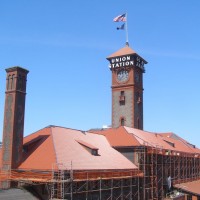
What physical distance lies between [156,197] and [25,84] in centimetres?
2479

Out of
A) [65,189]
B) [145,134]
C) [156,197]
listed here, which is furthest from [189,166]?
[65,189]

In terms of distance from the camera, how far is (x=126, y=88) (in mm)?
62594

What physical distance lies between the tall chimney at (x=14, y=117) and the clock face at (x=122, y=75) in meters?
27.4

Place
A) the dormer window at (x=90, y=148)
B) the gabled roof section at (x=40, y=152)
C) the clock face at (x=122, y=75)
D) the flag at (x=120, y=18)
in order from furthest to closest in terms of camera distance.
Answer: the clock face at (x=122, y=75), the flag at (x=120, y=18), the dormer window at (x=90, y=148), the gabled roof section at (x=40, y=152)

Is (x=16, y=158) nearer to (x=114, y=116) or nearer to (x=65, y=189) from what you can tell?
(x=65, y=189)

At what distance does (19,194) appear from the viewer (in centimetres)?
3259

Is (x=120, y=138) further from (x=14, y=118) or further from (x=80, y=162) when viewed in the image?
(x=14, y=118)

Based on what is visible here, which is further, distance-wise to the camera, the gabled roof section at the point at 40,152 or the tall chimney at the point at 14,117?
the tall chimney at the point at 14,117

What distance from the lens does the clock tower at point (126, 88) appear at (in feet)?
201

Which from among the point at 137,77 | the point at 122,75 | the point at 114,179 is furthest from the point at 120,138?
the point at 137,77

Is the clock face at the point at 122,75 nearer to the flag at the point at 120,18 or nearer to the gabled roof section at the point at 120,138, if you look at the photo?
the flag at the point at 120,18

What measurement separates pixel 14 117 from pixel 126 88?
29.7m

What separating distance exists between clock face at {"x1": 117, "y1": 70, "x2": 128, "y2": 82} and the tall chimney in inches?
1080

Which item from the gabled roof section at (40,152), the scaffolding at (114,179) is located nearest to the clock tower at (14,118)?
the gabled roof section at (40,152)
